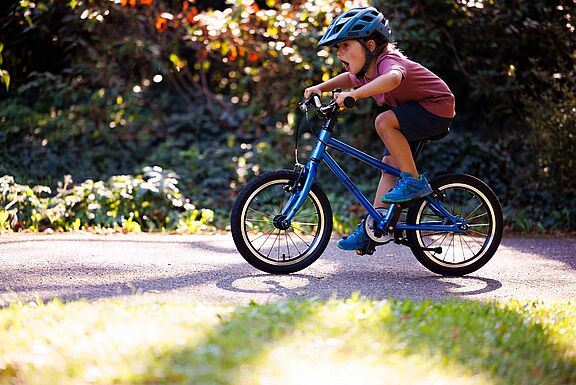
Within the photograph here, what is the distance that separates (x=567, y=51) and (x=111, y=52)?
5.42 metres

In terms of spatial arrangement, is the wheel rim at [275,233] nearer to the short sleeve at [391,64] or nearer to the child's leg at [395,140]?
the child's leg at [395,140]

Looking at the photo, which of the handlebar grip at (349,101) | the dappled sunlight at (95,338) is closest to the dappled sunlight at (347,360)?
the dappled sunlight at (95,338)

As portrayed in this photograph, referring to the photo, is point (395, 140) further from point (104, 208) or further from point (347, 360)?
point (104, 208)

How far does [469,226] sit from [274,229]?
1319 millimetres

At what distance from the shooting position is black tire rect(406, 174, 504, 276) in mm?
5184

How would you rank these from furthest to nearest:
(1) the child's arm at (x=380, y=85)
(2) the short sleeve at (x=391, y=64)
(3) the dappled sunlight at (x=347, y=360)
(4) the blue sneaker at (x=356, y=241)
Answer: (4) the blue sneaker at (x=356, y=241) < (2) the short sleeve at (x=391, y=64) < (1) the child's arm at (x=380, y=85) < (3) the dappled sunlight at (x=347, y=360)

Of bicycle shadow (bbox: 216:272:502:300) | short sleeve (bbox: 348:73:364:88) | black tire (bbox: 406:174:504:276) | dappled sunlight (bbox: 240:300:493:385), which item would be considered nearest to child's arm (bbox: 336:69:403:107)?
short sleeve (bbox: 348:73:364:88)

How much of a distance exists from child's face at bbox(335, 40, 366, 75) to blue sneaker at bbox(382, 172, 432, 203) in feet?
2.52

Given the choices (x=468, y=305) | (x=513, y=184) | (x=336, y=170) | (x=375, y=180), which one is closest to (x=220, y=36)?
(x=375, y=180)

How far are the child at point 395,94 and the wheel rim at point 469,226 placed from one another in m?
0.30

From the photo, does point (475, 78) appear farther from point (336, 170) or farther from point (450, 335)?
point (450, 335)

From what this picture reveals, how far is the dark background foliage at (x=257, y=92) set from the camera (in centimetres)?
840

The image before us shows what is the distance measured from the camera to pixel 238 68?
10766mm

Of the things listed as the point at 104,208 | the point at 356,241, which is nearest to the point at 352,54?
the point at 356,241
